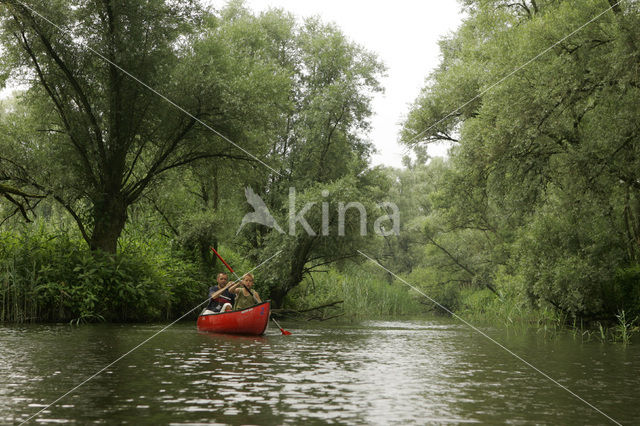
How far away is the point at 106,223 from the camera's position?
826 inches

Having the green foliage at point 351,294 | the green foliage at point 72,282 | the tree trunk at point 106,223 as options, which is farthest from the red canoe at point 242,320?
the green foliage at point 351,294

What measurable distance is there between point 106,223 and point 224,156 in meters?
4.40

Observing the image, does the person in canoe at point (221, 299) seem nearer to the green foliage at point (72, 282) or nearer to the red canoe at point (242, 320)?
the red canoe at point (242, 320)

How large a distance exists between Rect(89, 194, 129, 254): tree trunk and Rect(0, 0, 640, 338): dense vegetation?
46 millimetres

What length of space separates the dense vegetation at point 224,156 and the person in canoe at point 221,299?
2.74m

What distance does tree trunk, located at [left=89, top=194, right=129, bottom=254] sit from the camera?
68.7ft

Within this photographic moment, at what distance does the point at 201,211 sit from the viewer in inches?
1069

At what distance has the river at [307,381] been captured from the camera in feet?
21.9

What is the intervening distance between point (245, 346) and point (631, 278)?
12412 mm

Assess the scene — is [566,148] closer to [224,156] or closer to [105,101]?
[224,156]

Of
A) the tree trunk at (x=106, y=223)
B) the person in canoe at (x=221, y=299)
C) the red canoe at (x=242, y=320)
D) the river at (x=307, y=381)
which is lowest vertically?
the river at (x=307, y=381)

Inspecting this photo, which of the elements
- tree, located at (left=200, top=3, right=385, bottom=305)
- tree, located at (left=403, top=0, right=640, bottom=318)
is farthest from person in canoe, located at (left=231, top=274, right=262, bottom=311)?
→ tree, located at (left=200, top=3, right=385, bottom=305)

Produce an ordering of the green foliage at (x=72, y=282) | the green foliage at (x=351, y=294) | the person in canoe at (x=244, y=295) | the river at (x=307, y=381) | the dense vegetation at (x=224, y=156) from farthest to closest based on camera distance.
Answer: the green foliage at (x=351, y=294), the green foliage at (x=72, y=282), the person in canoe at (x=244, y=295), the dense vegetation at (x=224, y=156), the river at (x=307, y=381)

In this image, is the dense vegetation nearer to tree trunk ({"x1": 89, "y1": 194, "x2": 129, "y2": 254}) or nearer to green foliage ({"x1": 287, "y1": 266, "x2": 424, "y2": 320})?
tree trunk ({"x1": 89, "y1": 194, "x2": 129, "y2": 254})
